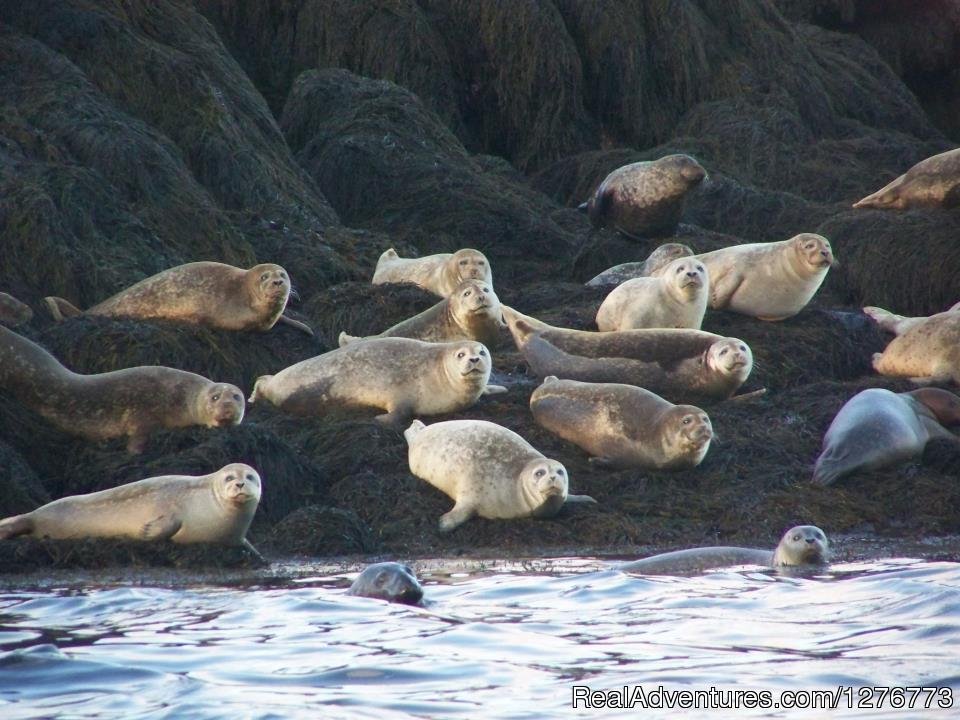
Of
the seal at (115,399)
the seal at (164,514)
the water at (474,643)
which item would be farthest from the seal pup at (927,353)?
the seal at (164,514)

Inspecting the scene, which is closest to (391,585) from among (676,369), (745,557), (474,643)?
(474,643)

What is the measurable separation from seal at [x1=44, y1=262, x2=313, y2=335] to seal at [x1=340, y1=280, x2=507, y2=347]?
20.0 inches

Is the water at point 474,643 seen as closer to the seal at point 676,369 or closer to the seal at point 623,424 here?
the seal at point 623,424

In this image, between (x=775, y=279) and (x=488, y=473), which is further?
(x=775, y=279)

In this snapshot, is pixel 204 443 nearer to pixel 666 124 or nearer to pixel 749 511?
pixel 749 511

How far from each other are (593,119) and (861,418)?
9.96m

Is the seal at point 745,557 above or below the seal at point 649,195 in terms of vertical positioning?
below

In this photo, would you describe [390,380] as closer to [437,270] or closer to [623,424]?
[623,424]

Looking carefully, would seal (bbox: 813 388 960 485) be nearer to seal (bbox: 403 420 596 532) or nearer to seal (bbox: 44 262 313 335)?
seal (bbox: 403 420 596 532)

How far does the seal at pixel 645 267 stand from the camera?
11.4 m

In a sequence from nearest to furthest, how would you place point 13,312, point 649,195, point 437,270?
point 13,312
point 437,270
point 649,195

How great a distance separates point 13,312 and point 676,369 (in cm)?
378

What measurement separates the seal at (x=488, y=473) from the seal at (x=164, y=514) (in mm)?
1056

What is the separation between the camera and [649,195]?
12805mm
